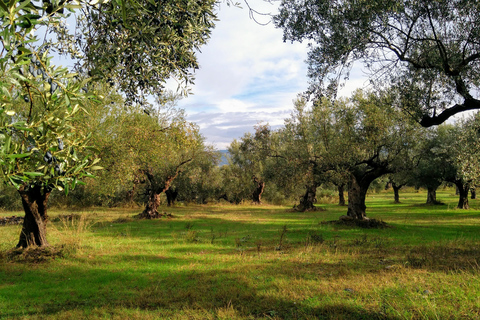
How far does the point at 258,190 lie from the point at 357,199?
2931cm

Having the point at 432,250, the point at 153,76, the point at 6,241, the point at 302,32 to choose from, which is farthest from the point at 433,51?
the point at 6,241

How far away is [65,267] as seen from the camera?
34.0ft

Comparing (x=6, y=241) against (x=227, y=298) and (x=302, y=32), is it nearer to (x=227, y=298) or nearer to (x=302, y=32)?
(x=227, y=298)

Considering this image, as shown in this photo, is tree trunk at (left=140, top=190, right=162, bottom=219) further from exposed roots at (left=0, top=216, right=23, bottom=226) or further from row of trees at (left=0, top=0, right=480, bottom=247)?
exposed roots at (left=0, top=216, right=23, bottom=226)

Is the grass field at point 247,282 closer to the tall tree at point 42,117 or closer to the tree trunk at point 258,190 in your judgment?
the tall tree at point 42,117

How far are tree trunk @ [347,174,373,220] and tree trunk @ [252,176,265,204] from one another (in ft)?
91.7

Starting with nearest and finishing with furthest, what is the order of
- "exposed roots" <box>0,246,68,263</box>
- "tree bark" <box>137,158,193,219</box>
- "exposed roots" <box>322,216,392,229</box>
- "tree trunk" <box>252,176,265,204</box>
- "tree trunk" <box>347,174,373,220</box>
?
"exposed roots" <box>0,246,68,263</box>
"exposed roots" <box>322,216,392,229</box>
"tree trunk" <box>347,174,373,220</box>
"tree bark" <box>137,158,193,219</box>
"tree trunk" <box>252,176,265,204</box>

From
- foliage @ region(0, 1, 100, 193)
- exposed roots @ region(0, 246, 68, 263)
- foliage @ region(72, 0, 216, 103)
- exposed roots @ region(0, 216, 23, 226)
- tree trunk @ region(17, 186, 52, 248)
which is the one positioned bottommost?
exposed roots @ region(0, 216, 23, 226)

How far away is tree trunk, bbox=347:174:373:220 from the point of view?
69.7 ft

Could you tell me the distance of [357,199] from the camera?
21.4 metres

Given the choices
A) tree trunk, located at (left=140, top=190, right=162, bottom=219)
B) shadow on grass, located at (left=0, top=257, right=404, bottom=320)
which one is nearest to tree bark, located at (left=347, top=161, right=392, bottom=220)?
shadow on grass, located at (left=0, top=257, right=404, bottom=320)

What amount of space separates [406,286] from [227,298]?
3.88 m

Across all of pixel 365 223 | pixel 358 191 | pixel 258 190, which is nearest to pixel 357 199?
pixel 358 191

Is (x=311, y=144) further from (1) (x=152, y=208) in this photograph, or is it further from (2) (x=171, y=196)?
(2) (x=171, y=196)
